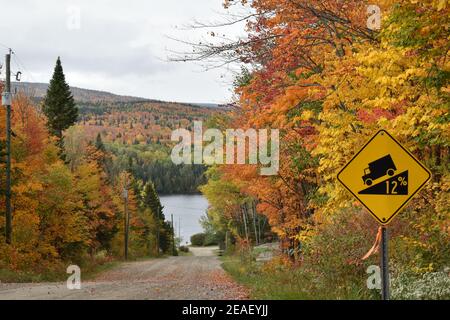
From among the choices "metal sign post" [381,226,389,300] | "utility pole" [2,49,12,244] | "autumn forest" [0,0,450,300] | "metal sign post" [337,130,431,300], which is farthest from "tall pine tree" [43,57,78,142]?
"metal sign post" [381,226,389,300]

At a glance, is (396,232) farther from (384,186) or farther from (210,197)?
(210,197)

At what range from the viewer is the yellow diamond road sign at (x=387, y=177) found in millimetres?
8031

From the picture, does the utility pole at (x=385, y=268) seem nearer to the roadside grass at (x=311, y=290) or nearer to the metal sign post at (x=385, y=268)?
the metal sign post at (x=385, y=268)

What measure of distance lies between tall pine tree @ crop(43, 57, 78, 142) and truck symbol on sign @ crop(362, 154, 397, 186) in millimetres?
52907

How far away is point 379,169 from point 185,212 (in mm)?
160448

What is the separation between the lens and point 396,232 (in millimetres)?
13484

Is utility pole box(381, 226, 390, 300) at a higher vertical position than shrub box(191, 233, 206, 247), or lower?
higher

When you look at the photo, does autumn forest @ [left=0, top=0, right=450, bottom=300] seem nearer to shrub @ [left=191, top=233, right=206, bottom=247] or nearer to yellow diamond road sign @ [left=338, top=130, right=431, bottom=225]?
yellow diamond road sign @ [left=338, top=130, right=431, bottom=225]

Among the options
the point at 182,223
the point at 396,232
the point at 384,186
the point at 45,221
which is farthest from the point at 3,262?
the point at 182,223

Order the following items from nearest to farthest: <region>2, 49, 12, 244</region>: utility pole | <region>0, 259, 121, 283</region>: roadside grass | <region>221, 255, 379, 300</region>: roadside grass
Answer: <region>221, 255, 379, 300</region>: roadside grass < <region>0, 259, 121, 283</region>: roadside grass < <region>2, 49, 12, 244</region>: utility pole

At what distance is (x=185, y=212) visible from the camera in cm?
16712

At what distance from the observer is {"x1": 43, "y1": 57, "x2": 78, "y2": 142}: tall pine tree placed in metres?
58.2

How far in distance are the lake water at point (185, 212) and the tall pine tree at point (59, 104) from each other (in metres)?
82.7

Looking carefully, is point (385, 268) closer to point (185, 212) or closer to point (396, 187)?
point (396, 187)
